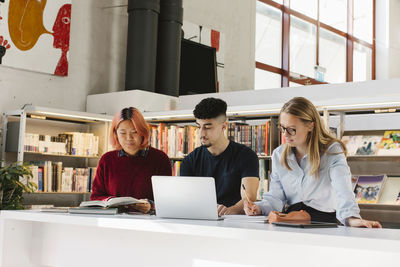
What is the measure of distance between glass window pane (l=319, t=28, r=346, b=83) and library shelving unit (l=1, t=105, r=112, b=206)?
235 inches

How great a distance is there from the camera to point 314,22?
10.6 m

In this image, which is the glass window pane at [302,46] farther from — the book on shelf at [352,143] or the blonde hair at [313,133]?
the blonde hair at [313,133]

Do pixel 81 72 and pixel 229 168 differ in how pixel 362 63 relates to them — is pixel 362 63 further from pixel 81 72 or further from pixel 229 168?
pixel 229 168

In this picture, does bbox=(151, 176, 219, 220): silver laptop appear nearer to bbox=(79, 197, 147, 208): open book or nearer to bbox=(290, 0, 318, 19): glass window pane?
bbox=(79, 197, 147, 208): open book

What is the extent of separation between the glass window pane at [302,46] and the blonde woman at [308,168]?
7.45 metres

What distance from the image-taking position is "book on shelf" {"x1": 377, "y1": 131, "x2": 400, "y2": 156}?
183 inches

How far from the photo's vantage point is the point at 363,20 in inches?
468

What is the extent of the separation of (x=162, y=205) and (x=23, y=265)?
3.22 feet

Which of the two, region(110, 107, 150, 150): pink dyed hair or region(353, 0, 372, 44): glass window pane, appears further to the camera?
region(353, 0, 372, 44): glass window pane

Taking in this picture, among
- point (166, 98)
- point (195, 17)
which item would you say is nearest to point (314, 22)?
point (195, 17)

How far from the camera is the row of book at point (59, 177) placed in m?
5.55

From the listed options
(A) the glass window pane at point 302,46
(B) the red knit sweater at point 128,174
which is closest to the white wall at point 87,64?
(A) the glass window pane at point 302,46

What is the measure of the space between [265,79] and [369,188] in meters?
4.90

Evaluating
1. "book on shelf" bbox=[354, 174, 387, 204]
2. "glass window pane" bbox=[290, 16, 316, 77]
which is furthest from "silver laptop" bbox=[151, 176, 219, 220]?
"glass window pane" bbox=[290, 16, 316, 77]
